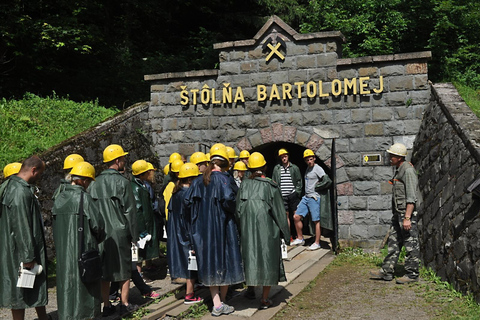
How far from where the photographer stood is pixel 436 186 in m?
8.07

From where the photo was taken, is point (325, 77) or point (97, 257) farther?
point (325, 77)

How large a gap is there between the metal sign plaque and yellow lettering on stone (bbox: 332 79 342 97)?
4.58 feet

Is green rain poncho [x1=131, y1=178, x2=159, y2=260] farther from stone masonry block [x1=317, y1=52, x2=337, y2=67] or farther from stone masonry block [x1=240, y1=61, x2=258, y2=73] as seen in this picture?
stone masonry block [x1=317, y1=52, x2=337, y2=67]

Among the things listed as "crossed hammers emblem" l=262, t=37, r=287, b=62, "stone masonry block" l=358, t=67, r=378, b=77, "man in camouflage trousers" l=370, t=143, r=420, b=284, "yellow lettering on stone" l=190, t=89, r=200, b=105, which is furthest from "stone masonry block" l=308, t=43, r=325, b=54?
"man in camouflage trousers" l=370, t=143, r=420, b=284

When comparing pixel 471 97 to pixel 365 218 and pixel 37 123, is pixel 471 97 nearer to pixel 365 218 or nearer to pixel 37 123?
pixel 365 218

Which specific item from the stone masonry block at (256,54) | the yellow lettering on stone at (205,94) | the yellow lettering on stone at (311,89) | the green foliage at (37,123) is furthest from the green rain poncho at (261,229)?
the green foliage at (37,123)

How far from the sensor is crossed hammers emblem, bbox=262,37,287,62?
10758 millimetres

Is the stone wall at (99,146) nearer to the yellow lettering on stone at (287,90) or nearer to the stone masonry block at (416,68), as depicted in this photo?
the yellow lettering on stone at (287,90)

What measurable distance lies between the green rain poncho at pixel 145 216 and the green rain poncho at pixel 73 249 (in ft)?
5.82

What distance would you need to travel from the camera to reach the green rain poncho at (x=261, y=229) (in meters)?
6.34

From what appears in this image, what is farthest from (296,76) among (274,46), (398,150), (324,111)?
(398,150)

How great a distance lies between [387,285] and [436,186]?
1.87 meters

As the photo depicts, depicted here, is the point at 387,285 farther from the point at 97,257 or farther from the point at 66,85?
the point at 66,85

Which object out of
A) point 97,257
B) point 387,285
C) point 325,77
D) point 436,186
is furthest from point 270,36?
point 97,257
